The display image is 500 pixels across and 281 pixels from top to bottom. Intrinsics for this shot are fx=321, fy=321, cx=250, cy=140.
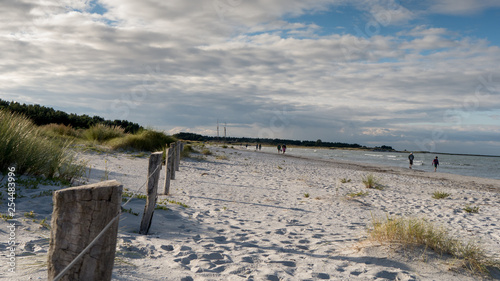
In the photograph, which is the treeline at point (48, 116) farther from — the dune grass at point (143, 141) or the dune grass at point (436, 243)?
the dune grass at point (436, 243)

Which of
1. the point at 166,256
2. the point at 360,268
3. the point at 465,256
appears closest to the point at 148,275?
the point at 166,256

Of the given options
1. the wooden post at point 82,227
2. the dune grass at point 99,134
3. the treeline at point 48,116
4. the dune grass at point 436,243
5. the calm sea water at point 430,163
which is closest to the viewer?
the wooden post at point 82,227

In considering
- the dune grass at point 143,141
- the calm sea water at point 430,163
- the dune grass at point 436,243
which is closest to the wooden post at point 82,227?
the dune grass at point 436,243

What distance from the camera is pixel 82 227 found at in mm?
2027

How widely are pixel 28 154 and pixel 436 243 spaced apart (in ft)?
25.4

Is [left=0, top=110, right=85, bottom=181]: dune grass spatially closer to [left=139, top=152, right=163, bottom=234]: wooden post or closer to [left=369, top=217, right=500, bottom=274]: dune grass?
[left=139, top=152, right=163, bottom=234]: wooden post

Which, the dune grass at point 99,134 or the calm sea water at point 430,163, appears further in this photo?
the calm sea water at point 430,163

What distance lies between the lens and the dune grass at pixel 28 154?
6.34 meters

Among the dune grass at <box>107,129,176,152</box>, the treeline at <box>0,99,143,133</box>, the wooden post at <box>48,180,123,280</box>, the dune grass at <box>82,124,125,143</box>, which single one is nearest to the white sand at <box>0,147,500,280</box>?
the wooden post at <box>48,180,123,280</box>

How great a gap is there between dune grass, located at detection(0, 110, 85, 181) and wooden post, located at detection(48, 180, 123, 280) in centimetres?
543

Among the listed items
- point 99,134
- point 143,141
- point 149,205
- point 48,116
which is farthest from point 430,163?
point 149,205

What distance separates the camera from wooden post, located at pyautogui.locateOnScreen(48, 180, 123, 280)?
6.57 feet

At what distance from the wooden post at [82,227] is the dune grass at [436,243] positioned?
3.94 meters

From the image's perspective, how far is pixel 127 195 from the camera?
23.7 feet
